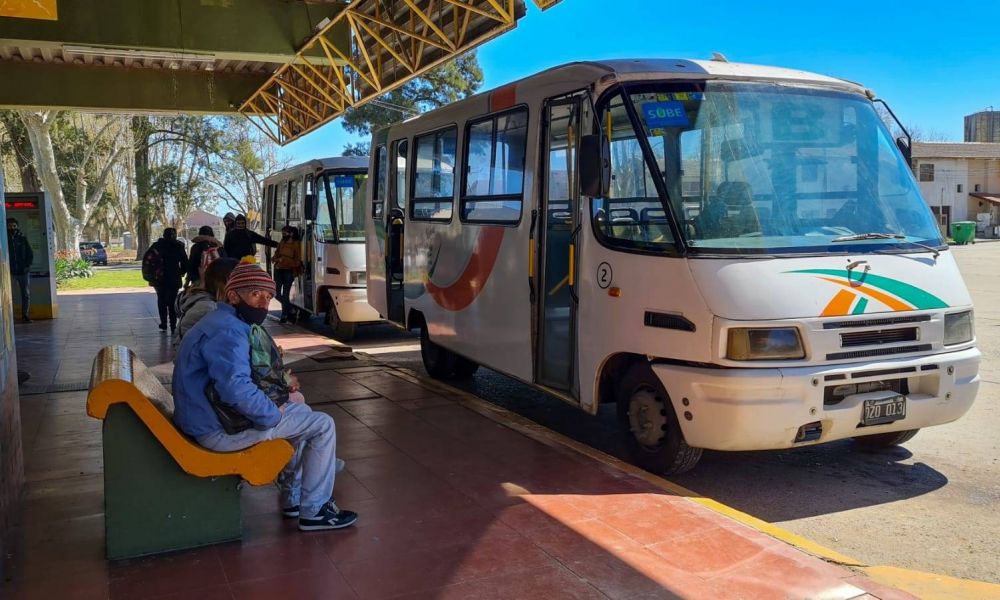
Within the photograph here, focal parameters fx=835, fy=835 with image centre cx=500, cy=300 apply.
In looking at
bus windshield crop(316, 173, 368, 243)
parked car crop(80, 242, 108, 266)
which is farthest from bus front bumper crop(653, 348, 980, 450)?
parked car crop(80, 242, 108, 266)

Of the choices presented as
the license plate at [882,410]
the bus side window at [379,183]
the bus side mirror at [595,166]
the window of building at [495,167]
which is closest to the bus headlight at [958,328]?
the license plate at [882,410]

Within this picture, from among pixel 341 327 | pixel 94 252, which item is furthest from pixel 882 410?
pixel 94 252

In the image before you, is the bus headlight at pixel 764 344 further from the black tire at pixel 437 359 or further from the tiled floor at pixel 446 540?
the black tire at pixel 437 359

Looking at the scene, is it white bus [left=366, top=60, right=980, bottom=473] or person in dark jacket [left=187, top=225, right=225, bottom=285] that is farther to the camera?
person in dark jacket [left=187, top=225, right=225, bottom=285]

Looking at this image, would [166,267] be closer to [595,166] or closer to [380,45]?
[380,45]

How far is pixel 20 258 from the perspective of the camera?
48.0 ft

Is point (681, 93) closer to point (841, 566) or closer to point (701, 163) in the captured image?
point (701, 163)

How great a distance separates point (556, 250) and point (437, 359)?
3089mm

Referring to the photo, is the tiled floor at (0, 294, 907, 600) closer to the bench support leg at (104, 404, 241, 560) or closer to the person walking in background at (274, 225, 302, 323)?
the bench support leg at (104, 404, 241, 560)

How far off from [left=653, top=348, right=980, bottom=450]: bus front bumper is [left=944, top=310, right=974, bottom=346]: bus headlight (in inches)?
3.8

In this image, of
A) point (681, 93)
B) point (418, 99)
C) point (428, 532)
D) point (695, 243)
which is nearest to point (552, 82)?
point (681, 93)

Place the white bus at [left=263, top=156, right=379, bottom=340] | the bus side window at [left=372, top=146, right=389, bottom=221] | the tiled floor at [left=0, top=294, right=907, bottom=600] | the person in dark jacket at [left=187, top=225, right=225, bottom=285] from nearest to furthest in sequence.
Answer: the tiled floor at [left=0, top=294, right=907, bottom=600] < the bus side window at [left=372, top=146, right=389, bottom=221] < the person in dark jacket at [left=187, top=225, right=225, bottom=285] < the white bus at [left=263, top=156, right=379, bottom=340]

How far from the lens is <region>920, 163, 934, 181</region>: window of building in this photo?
2109 inches

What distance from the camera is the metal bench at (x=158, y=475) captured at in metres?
4.04
